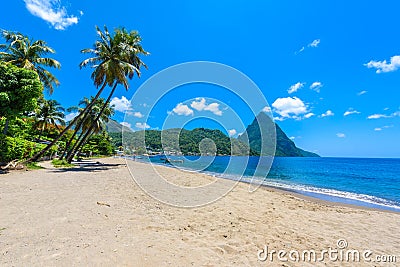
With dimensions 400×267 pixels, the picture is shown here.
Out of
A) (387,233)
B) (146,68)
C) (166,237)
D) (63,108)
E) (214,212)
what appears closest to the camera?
(166,237)

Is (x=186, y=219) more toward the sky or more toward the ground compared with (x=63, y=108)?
more toward the ground

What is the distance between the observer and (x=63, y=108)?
3803 centimetres

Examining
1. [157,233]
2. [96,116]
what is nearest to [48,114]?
[96,116]

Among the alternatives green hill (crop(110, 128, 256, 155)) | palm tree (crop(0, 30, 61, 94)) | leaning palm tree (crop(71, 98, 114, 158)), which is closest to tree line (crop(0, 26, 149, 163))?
palm tree (crop(0, 30, 61, 94))

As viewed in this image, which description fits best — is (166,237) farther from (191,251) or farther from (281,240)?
(281,240)

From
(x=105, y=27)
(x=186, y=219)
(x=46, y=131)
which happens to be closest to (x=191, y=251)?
(x=186, y=219)

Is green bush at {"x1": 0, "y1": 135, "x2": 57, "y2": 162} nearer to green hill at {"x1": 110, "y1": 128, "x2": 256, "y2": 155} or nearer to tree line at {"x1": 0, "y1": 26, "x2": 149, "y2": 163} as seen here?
tree line at {"x1": 0, "y1": 26, "x2": 149, "y2": 163}

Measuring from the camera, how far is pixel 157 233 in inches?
178

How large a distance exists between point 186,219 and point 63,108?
41.1 meters

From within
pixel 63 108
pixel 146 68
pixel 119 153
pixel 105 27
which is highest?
pixel 105 27
